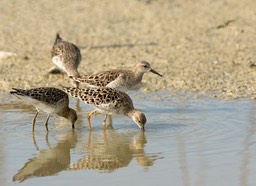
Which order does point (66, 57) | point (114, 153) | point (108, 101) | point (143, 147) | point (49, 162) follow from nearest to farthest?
1. point (49, 162)
2. point (114, 153)
3. point (143, 147)
4. point (108, 101)
5. point (66, 57)

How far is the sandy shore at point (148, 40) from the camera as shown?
13672 mm

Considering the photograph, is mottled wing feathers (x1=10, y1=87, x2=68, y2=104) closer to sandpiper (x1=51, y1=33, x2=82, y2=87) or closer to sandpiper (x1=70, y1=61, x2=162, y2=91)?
sandpiper (x1=70, y1=61, x2=162, y2=91)

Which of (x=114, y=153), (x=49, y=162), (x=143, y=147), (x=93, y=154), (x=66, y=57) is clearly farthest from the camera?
(x=66, y=57)

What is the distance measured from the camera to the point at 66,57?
1341 cm

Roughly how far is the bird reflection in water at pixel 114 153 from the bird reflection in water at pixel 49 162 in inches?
8.4

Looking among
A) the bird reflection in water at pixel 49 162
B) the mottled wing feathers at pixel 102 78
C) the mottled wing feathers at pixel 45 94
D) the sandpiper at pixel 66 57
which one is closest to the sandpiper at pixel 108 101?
the mottled wing feathers at pixel 45 94

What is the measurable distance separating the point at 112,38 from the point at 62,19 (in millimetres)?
1970

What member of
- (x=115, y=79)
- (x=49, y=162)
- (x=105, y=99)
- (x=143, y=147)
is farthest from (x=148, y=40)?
(x=49, y=162)

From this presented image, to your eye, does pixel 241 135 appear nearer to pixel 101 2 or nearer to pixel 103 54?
pixel 103 54

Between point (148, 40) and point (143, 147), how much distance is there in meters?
7.66

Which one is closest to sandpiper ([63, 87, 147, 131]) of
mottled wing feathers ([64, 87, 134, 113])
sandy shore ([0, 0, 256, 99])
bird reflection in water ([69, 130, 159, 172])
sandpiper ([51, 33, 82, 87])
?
mottled wing feathers ([64, 87, 134, 113])

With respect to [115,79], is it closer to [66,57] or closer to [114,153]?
[66,57]

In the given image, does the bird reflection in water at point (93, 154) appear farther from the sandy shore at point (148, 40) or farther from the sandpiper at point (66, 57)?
the sandy shore at point (148, 40)

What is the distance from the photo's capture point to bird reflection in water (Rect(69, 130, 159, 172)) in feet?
28.0
